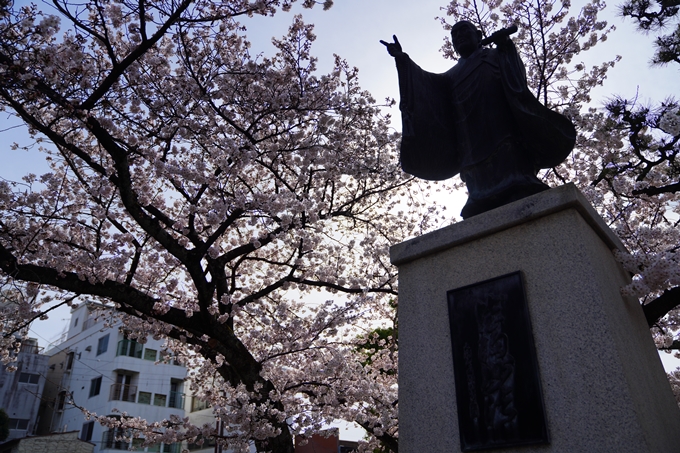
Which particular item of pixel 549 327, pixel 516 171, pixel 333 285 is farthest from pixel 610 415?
pixel 333 285

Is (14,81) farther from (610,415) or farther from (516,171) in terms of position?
(610,415)

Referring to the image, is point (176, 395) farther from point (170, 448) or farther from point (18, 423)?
point (18, 423)

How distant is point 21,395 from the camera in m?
29.3

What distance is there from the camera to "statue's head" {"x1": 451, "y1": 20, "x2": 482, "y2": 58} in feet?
14.9

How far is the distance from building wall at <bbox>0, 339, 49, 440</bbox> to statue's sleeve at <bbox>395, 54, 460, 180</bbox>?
3037 cm

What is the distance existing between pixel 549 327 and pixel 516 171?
140cm

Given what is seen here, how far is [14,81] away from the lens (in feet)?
20.5

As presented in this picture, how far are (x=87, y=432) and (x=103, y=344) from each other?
16.0 ft

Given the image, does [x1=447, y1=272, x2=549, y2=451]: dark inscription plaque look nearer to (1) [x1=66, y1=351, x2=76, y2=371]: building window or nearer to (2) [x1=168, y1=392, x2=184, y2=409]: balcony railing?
(2) [x1=168, y1=392, x2=184, y2=409]: balcony railing

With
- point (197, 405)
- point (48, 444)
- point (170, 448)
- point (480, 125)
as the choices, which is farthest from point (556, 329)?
point (197, 405)

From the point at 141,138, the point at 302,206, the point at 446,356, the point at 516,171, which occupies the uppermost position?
the point at 141,138

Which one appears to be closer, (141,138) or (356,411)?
(141,138)

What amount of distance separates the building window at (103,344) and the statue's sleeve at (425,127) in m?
29.5

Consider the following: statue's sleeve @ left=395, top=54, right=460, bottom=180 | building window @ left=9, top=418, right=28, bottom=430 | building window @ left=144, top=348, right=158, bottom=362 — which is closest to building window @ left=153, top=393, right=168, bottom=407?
building window @ left=144, top=348, right=158, bottom=362
